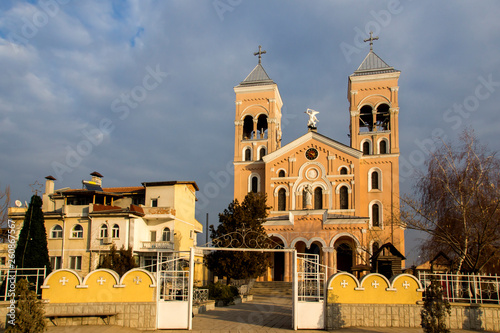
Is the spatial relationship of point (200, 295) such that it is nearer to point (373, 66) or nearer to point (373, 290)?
point (373, 290)

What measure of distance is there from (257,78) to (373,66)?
10860mm

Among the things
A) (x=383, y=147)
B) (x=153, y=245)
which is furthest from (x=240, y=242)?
(x=383, y=147)

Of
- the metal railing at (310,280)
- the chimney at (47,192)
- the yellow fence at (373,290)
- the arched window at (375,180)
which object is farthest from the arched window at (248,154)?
the yellow fence at (373,290)

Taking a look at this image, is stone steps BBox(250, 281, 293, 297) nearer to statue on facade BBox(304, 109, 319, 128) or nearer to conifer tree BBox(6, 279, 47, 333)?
statue on facade BBox(304, 109, 319, 128)

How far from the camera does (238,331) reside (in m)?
14.4

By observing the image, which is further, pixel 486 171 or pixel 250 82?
pixel 250 82

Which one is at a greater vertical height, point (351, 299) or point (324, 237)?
point (324, 237)

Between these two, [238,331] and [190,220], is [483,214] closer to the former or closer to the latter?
[238,331]

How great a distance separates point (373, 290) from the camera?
50.3 ft

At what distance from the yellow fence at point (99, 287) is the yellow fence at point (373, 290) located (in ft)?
20.0

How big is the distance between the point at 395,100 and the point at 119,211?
24546 millimetres

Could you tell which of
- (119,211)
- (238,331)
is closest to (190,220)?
(119,211)

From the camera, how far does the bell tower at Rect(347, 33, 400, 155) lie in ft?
128

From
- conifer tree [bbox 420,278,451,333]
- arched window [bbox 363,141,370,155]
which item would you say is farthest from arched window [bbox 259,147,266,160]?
conifer tree [bbox 420,278,451,333]
